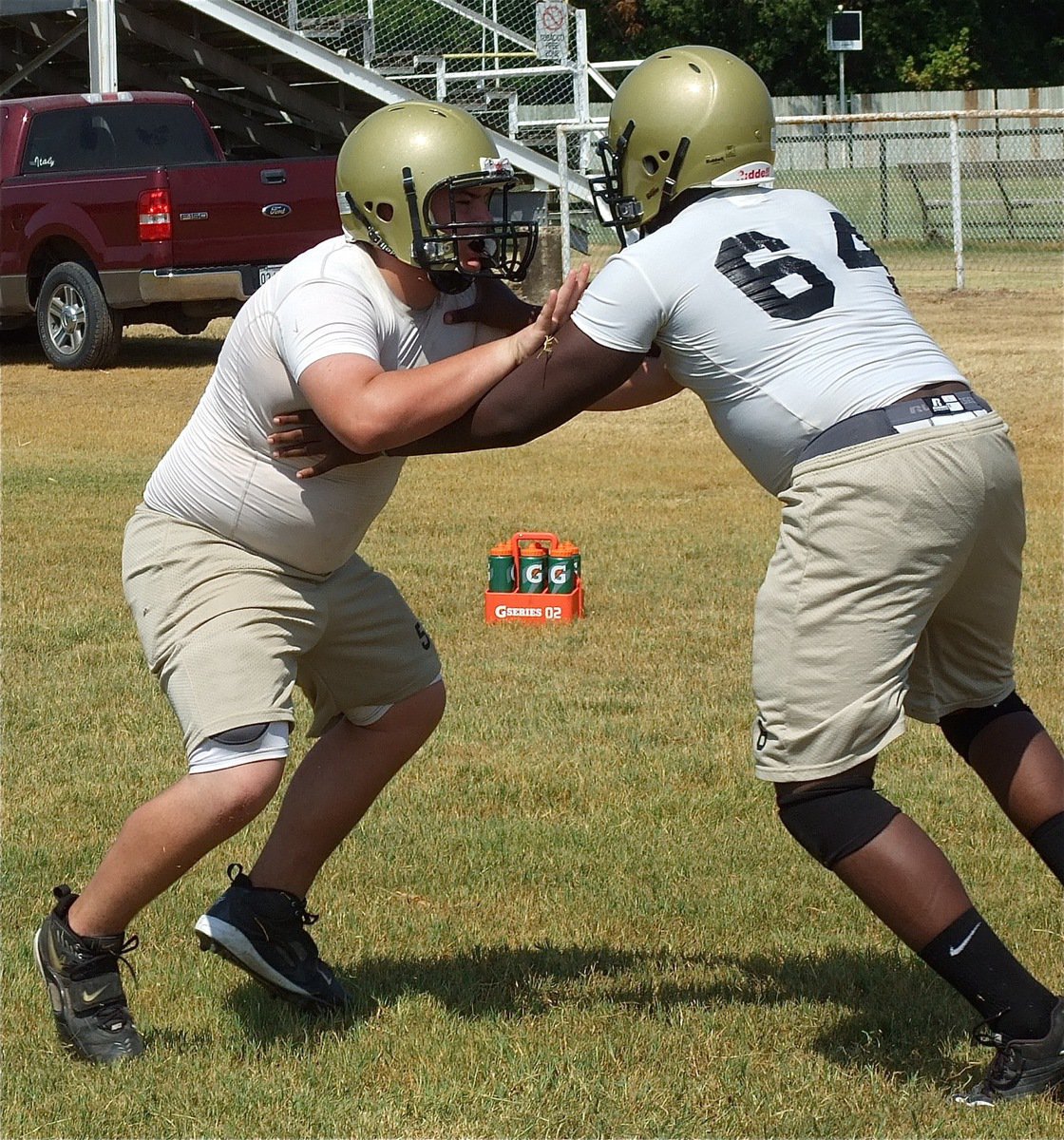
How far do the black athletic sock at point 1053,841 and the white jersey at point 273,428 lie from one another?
5.36 feet

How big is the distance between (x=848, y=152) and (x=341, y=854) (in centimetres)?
2630

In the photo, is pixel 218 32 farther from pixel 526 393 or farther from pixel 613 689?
pixel 526 393

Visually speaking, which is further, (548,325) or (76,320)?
(76,320)

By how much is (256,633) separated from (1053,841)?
181 cm

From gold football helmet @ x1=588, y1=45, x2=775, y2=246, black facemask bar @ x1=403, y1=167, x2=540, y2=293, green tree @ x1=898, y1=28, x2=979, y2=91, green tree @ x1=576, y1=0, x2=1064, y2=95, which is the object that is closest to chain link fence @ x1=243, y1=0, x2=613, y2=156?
black facemask bar @ x1=403, y1=167, x2=540, y2=293

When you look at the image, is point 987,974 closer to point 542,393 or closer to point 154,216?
point 542,393

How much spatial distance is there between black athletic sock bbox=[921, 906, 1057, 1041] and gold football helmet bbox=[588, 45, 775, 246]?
160cm

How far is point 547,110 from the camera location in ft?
89.5

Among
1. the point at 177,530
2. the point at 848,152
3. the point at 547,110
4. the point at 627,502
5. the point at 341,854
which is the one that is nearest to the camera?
the point at 177,530

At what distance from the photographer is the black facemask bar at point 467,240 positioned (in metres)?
3.79

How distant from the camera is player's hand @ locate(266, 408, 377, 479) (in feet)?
12.6

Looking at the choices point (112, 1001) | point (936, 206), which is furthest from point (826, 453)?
point (936, 206)

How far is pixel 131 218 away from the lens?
1634cm

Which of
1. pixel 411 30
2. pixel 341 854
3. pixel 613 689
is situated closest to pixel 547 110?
pixel 411 30
